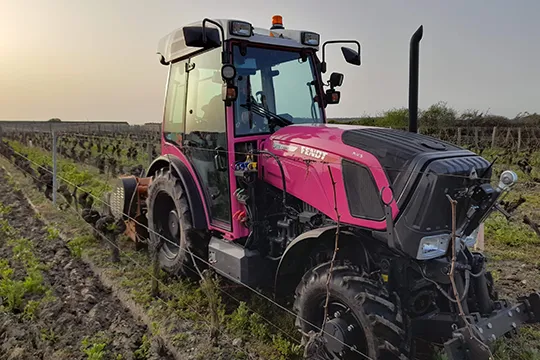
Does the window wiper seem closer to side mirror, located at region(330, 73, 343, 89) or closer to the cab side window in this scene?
side mirror, located at region(330, 73, 343, 89)

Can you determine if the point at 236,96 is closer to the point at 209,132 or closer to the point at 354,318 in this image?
the point at 209,132

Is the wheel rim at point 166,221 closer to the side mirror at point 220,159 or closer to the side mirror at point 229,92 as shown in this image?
the side mirror at point 220,159

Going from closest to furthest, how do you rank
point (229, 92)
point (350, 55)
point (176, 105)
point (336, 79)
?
point (229, 92), point (350, 55), point (336, 79), point (176, 105)

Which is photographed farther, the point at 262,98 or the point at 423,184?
the point at 262,98

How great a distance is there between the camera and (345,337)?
2879 millimetres

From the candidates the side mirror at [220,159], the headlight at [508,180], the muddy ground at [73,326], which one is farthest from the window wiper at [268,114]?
the muddy ground at [73,326]

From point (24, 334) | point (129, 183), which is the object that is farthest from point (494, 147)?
point (24, 334)

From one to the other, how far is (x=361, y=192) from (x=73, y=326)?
282 cm

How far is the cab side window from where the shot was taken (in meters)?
4.78

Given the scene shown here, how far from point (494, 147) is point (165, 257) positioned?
63.3 feet

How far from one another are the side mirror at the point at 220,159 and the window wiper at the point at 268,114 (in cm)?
45

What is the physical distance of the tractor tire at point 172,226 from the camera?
453cm

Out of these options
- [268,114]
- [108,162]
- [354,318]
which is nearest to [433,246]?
[354,318]

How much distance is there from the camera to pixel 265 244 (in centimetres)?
399
